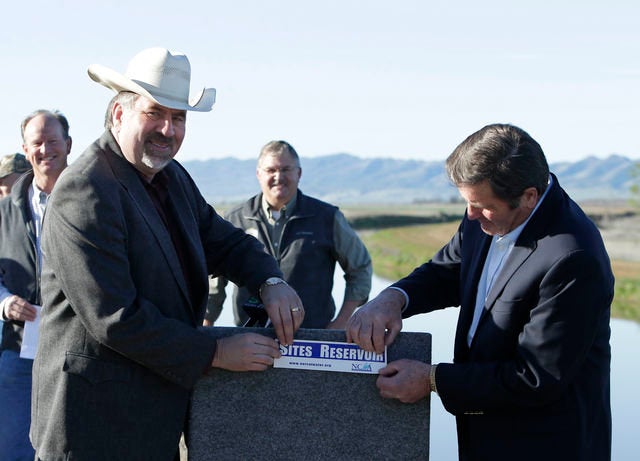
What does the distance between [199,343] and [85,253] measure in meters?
0.38

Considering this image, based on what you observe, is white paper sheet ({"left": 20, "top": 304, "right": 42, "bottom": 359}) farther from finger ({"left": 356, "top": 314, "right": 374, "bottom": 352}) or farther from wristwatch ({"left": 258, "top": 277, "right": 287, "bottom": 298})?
finger ({"left": 356, "top": 314, "right": 374, "bottom": 352})

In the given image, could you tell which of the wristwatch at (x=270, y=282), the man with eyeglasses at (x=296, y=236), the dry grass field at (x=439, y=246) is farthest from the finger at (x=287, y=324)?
the dry grass field at (x=439, y=246)

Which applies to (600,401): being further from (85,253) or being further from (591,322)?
(85,253)

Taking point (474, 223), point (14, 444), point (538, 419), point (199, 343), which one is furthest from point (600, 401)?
point (14, 444)

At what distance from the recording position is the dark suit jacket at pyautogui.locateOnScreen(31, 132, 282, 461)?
2.25 meters

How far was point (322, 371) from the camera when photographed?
2.46m

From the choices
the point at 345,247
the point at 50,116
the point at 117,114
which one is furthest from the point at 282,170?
the point at 117,114

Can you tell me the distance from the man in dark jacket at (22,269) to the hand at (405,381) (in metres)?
1.90

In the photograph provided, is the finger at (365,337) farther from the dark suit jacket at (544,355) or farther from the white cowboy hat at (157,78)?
the white cowboy hat at (157,78)

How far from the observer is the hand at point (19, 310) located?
12.3 ft

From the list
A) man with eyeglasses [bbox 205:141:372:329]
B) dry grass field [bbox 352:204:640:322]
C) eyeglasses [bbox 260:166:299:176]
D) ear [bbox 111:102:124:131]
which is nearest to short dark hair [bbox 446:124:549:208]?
ear [bbox 111:102:124:131]

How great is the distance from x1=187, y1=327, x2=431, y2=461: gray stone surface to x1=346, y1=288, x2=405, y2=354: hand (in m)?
0.03

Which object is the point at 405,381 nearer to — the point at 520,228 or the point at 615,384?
the point at 520,228

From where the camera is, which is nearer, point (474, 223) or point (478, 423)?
point (478, 423)
